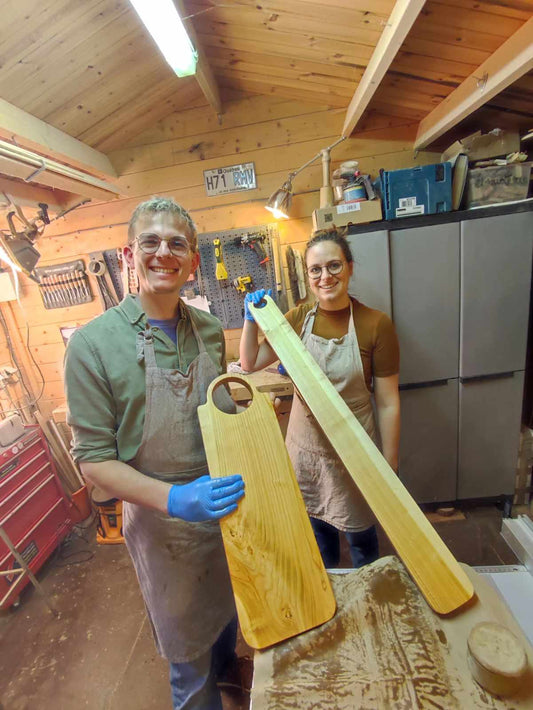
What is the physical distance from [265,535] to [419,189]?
5.89ft

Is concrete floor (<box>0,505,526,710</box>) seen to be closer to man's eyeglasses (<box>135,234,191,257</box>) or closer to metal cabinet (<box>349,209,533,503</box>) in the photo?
metal cabinet (<box>349,209,533,503</box>)

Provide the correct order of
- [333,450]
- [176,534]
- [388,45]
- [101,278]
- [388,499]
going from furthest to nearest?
[101,278]
[333,450]
[388,45]
[176,534]
[388,499]

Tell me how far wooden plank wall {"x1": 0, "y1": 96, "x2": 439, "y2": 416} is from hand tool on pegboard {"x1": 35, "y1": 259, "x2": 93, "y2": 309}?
87 mm

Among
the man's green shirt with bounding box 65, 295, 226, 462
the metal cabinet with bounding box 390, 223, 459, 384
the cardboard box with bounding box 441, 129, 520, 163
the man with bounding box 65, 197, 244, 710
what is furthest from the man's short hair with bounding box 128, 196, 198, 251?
the cardboard box with bounding box 441, 129, 520, 163

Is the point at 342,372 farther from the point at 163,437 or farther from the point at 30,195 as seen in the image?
the point at 30,195

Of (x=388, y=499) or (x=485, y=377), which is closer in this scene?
(x=388, y=499)

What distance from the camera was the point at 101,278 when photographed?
7.67 feet

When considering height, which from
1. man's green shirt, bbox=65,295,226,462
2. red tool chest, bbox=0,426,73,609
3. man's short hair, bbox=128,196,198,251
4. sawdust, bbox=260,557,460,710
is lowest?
red tool chest, bbox=0,426,73,609

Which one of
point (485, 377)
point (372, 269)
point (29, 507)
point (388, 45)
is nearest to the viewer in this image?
point (388, 45)

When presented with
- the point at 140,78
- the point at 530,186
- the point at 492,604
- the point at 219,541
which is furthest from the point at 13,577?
the point at 530,186

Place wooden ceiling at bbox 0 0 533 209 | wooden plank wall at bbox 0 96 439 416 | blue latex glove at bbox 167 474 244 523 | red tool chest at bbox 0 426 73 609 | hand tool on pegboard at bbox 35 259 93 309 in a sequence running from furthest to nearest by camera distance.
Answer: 1. hand tool on pegboard at bbox 35 259 93 309
2. wooden plank wall at bbox 0 96 439 416
3. red tool chest at bbox 0 426 73 609
4. wooden ceiling at bbox 0 0 533 209
5. blue latex glove at bbox 167 474 244 523

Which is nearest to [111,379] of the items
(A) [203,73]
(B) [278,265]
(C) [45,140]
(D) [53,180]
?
(C) [45,140]

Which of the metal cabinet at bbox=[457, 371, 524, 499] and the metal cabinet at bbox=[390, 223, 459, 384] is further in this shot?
the metal cabinet at bbox=[457, 371, 524, 499]

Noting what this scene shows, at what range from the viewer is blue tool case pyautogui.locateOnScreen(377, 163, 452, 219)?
5.50ft
